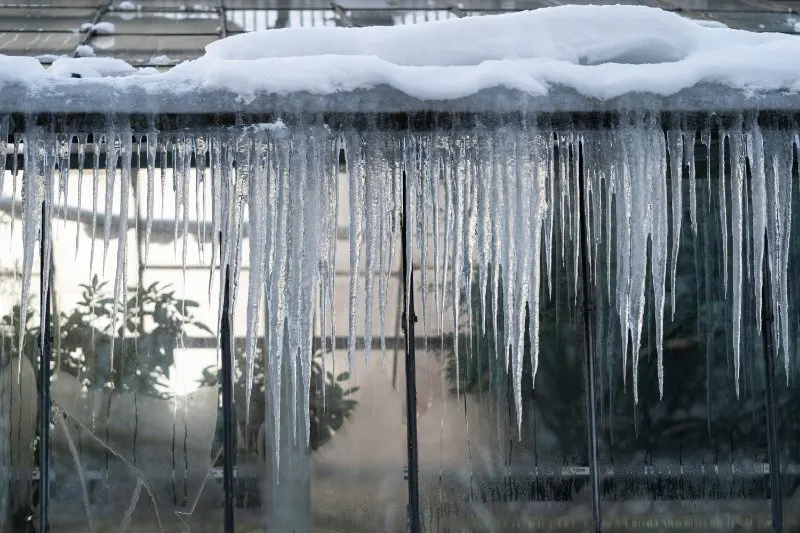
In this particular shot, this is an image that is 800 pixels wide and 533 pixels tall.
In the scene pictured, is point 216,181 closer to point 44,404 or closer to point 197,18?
point 44,404

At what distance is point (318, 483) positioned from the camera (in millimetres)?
4301

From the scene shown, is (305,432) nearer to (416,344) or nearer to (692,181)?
(416,344)

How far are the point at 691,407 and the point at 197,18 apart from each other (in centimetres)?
321

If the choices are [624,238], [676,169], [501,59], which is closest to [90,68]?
[501,59]

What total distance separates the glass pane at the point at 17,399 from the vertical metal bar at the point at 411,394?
152 cm

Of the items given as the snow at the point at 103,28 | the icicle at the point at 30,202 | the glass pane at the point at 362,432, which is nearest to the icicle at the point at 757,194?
the glass pane at the point at 362,432

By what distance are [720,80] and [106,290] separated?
2.61m

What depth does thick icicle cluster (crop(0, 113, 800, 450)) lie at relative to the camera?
3805 millimetres

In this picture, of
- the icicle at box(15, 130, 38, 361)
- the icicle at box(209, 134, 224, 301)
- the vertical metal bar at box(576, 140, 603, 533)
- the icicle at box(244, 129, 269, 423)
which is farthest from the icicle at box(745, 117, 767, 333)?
the icicle at box(15, 130, 38, 361)

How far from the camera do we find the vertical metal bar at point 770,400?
13.9 ft

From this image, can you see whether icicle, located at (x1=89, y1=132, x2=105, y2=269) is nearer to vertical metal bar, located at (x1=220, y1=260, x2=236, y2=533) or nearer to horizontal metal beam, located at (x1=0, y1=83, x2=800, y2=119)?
horizontal metal beam, located at (x1=0, y1=83, x2=800, y2=119)

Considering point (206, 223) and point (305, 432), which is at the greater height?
point (206, 223)

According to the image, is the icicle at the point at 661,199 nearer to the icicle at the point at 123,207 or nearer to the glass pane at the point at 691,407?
the glass pane at the point at 691,407

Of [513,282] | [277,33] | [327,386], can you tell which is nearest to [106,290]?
[327,386]
